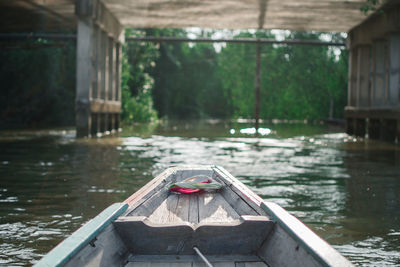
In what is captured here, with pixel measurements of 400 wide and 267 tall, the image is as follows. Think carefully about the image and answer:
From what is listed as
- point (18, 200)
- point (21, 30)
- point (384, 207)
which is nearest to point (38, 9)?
point (21, 30)

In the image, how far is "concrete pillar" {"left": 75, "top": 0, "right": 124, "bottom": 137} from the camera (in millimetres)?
16938

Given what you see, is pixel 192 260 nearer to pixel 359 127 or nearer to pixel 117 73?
pixel 359 127

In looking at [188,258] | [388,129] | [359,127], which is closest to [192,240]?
[188,258]

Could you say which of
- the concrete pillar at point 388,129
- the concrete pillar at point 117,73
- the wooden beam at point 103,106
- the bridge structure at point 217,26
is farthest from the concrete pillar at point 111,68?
the concrete pillar at point 388,129

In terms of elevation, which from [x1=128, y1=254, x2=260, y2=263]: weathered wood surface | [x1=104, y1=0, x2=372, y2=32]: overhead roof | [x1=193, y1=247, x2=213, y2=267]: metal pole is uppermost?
[x1=104, y1=0, x2=372, y2=32]: overhead roof

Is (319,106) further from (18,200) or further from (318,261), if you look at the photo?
(318,261)

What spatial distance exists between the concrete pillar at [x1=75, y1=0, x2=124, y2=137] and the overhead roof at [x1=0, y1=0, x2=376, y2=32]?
2.40ft

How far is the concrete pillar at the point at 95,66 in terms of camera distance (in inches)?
667

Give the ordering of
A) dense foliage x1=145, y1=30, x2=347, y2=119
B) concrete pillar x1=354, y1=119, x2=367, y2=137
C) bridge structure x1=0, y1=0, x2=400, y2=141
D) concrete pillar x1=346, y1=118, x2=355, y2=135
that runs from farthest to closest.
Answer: dense foliage x1=145, y1=30, x2=347, y2=119 → concrete pillar x1=346, y1=118, x2=355, y2=135 → concrete pillar x1=354, y1=119, x2=367, y2=137 → bridge structure x1=0, y1=0, x2=400, y2=141

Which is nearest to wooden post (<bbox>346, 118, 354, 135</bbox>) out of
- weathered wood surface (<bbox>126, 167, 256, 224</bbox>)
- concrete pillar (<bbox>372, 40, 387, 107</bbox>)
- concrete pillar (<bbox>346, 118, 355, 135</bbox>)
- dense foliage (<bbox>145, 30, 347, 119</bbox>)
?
concrete pillar (<bbox>346, 118, 355, 135</bbox>)

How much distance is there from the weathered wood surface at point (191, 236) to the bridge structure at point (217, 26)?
14.1 m

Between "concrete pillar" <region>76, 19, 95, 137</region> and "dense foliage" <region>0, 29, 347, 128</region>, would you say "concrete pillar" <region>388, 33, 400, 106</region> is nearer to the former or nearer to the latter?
"concrete pillar" <region>76, 19, 95, 137</region>

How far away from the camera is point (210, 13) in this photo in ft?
63.0

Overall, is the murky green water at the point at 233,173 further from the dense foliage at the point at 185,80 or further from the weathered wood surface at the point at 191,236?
the dense foliage at the point at 185,80
